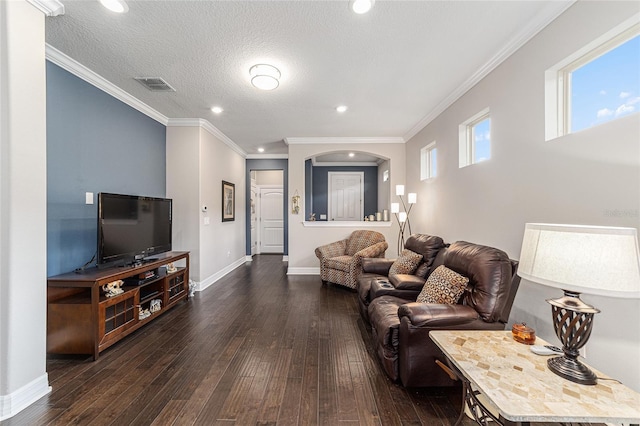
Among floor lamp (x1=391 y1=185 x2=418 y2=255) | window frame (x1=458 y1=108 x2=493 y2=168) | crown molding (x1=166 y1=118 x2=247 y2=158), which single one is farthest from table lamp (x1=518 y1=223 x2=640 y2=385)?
crown molding (x1=166 y1=118 x2=247 y2=158)

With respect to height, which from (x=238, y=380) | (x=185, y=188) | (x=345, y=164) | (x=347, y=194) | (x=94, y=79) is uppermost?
(x=94, y=79)

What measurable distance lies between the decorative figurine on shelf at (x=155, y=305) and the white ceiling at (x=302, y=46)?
255 centimetres

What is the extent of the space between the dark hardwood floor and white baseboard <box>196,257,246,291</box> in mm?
985

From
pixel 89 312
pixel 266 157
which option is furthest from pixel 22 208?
pixel 266 157

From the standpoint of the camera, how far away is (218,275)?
4.94 m

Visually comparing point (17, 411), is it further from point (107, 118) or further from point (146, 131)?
point (146, 131)

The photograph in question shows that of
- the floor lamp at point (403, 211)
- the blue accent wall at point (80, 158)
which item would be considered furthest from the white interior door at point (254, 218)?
the floor lamp at point (403, 211)

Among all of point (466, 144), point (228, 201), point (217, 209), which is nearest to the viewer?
point (466, 144)

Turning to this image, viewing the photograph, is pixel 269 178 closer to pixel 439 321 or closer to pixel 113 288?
pixel 113 288

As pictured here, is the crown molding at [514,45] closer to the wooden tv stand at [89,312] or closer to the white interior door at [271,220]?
the wooden tv stand at [89,312]

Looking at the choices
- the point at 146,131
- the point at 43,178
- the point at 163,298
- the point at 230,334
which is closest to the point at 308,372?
the point at 230,334

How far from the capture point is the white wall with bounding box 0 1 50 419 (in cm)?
165

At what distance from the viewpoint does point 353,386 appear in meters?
1.95

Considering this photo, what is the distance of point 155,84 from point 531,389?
4.00 m
